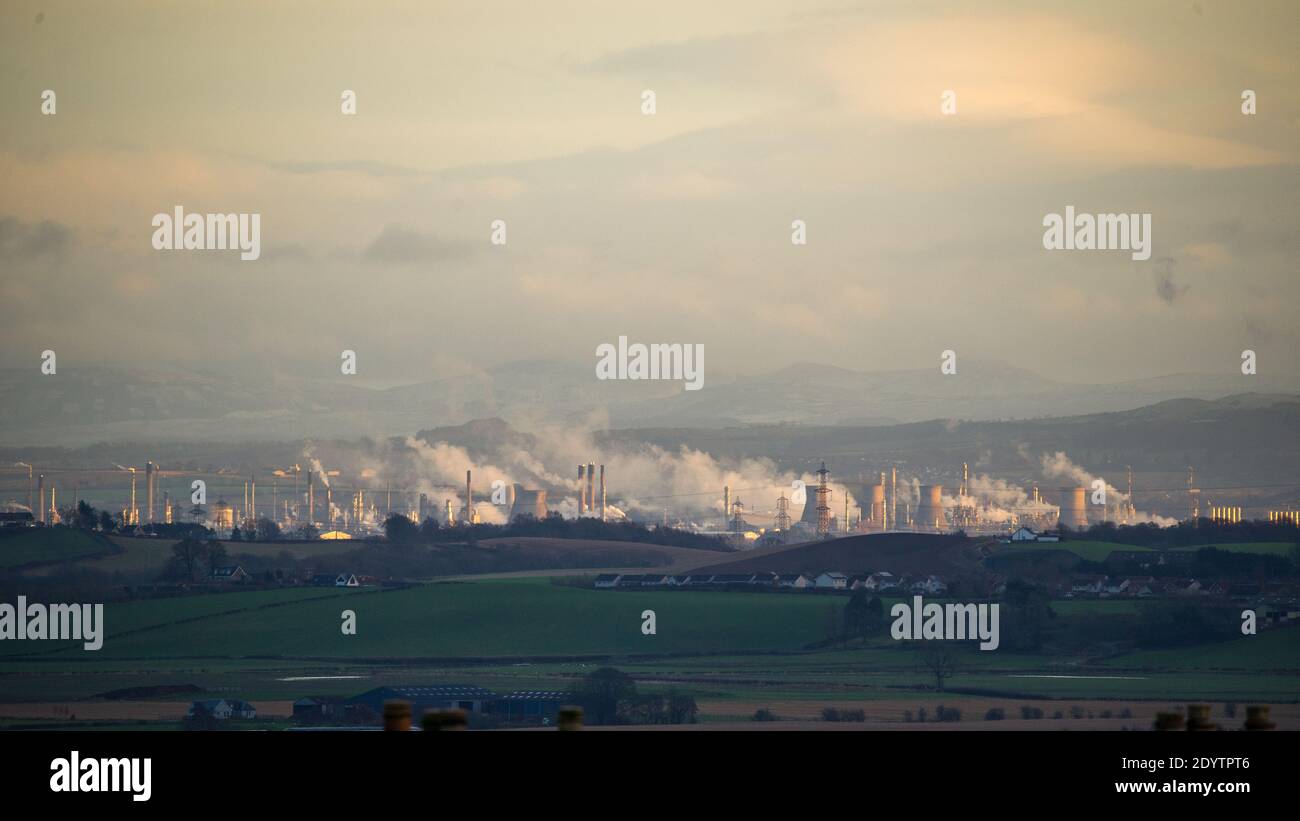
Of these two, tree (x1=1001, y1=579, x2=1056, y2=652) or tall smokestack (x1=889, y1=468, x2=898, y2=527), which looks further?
tall smokestack (x1=889, y1=468, x2=898, y2=527)

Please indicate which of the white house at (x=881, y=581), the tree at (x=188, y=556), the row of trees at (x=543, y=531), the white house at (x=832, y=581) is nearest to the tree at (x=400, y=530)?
the row of trees at (x=543, y=531)

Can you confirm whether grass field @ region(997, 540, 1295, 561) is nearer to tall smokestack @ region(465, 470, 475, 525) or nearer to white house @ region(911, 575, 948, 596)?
white house @ region(911, 575, 948, 596)

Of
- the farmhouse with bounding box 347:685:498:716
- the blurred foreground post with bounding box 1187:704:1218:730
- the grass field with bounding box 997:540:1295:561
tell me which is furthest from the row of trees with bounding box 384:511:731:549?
the blurred foreground post with bounding box 1187:704:1218:730

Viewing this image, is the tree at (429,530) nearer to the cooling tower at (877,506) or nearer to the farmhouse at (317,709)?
the cooling tower at (877,506)

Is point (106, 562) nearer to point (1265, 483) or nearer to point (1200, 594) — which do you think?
point (1200, 594)

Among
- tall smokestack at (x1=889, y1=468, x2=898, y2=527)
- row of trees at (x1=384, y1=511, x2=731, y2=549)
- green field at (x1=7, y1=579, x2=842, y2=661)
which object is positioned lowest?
green field at (x1=7, y1=579, x2=842, y2=661)
